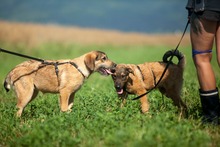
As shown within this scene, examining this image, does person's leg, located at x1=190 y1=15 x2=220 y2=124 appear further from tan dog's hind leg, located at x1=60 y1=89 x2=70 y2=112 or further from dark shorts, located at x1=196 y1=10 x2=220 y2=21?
tan dog's hind leg, located at x1=60 y1=89 x2=70 y2=112

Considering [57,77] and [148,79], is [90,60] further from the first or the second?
[148,79]

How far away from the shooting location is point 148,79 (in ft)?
28.9

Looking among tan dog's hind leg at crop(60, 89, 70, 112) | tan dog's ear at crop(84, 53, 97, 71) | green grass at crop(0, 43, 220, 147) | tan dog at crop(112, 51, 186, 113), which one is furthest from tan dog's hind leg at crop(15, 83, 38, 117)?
tan dog at crop(112, 51, 186, 113)

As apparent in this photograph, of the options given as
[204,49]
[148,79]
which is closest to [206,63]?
[204,49]

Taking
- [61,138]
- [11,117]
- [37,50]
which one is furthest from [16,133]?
[37,50]

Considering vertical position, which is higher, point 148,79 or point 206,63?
point 206,63

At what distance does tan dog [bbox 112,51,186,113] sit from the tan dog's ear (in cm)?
50

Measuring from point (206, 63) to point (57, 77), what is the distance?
3613 mm

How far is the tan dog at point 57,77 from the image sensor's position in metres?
8.61

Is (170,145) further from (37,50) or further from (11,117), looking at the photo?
(37,50)

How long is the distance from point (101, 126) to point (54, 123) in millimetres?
804

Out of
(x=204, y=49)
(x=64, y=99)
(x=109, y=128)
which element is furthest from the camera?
(x=64, y=99)

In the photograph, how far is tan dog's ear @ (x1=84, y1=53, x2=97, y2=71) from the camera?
342 inches

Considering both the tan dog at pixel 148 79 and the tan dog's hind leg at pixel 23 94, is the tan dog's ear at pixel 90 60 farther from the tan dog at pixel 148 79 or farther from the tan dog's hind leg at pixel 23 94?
the tan dog's hind leg at pixel 23 94
